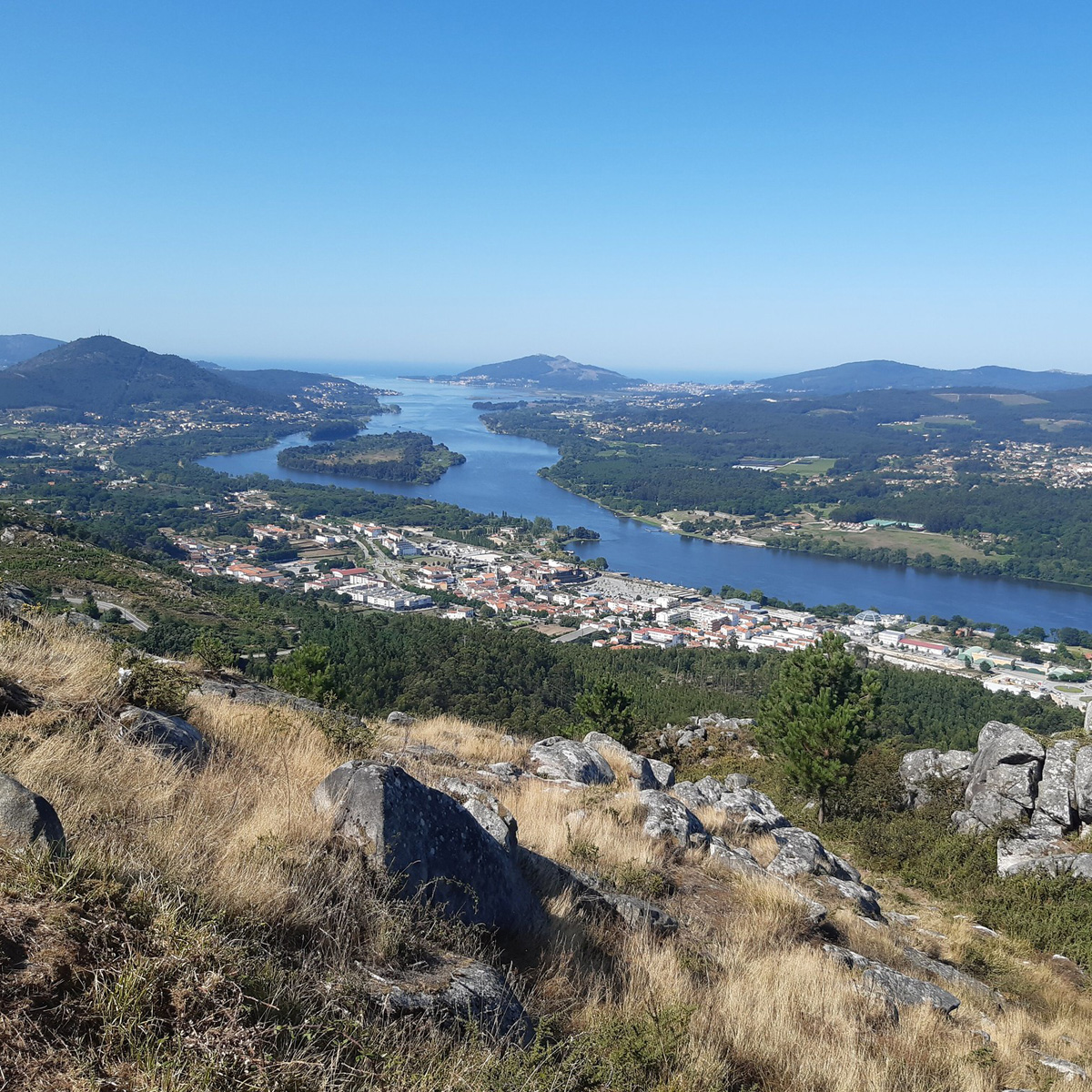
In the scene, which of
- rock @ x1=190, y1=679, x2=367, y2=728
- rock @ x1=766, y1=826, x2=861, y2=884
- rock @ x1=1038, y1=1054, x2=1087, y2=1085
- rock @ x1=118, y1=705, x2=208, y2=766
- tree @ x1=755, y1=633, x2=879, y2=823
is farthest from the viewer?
tree @ x1=755, y1=633, x2=879, y2=823

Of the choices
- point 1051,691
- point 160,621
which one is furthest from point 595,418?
point 160,621

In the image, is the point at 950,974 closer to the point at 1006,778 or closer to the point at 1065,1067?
the point at 1065,1067

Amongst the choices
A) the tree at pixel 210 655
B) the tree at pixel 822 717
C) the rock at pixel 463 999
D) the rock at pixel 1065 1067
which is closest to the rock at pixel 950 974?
the rock at pixel 1065 1067

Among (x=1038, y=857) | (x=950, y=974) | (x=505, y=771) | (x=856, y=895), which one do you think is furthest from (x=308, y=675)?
(x=1038, y=857)

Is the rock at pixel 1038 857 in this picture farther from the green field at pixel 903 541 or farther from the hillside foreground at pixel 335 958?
the green field at pixel 903 541

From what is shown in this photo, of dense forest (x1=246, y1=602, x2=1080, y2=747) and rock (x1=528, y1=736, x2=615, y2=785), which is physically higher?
rock (x1=528, y1=736, x2=615, y2=785)

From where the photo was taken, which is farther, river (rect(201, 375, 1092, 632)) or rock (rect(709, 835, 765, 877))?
river (rect(201, 375, 1092, 632))

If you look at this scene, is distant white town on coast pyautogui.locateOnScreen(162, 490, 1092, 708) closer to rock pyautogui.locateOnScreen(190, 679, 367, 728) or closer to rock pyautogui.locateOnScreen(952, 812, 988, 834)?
rock pyautogui.locateOnScreen(952, 812, 988, 834)

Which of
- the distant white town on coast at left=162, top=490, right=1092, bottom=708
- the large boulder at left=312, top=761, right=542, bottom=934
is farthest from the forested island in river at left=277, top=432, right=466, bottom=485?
the large boulder at left=312, top=761, right=542, bottom=934
